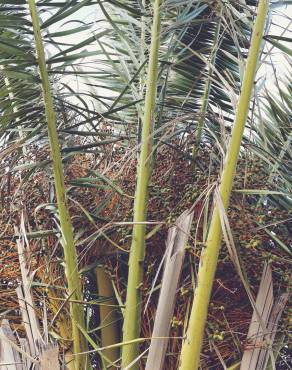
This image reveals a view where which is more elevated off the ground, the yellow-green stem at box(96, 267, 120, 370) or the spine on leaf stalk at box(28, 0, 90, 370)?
the spine on leaf stalk at box(28, 0, 90, 370)

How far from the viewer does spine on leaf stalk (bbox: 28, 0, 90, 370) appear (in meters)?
2.41

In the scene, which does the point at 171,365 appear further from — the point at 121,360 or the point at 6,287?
the point at 6,287

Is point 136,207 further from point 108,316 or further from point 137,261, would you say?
point 108,316

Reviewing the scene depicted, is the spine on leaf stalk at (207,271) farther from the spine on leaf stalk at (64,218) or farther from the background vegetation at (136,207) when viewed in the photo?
the spine on leaf stalk at (64,218)

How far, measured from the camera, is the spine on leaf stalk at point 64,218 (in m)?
2.41

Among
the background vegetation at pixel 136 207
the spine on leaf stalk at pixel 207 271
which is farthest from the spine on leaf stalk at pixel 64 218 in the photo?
the spine on leaf stalk at pixel 207 271

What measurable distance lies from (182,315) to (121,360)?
299 mm

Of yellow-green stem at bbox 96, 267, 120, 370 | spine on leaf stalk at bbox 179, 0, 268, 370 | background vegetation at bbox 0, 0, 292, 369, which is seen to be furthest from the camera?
yellow-green stem at bbox 96, 267, 120, 370

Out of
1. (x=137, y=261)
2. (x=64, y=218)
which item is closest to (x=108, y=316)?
(x=137, y=261)

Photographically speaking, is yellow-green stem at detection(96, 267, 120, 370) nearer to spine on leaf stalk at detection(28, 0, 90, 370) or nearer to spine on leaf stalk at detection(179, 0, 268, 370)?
spine on leaf stalk at detection(28, 0, 90, 370)

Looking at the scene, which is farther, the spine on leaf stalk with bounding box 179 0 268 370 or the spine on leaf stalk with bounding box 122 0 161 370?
the spine on leaf stalk with bounding box 122 0 161 370

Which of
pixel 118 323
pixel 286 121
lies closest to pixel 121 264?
pixel 118 323

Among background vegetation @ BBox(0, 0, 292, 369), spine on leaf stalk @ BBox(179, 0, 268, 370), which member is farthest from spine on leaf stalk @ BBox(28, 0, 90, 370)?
spine on leaf stalk @ BBox(179, 0, 268, 370)

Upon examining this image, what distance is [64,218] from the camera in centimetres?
241
